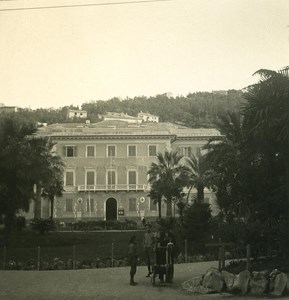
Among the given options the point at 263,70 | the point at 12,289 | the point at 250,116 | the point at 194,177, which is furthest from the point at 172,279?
the point at 194,177

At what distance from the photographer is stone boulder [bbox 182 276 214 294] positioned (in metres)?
8.68

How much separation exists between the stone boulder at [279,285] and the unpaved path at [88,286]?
0.64 m

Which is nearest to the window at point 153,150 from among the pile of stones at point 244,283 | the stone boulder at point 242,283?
the pile of stones at point 244,283

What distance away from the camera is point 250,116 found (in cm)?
1096

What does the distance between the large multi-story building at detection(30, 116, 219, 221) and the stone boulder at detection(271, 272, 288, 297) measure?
28.4 metres

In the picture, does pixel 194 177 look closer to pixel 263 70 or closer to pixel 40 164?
pixel 40 164

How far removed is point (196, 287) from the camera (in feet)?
29.2

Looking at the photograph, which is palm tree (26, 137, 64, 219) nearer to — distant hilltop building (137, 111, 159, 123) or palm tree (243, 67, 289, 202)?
distant hilltop building (137, 111, 159, 123)

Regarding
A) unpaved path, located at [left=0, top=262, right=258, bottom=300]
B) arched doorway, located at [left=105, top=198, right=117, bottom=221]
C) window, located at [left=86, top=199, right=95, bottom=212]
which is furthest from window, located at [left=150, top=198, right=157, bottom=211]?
unpaved path, located at [left=0, top=262, right=258, bottom=300]

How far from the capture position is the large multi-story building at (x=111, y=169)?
37.2 m

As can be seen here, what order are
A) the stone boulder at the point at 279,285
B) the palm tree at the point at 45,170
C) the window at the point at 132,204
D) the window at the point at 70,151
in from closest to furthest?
the stone boulder at the point at 279,285
the palm tree at the point at 45,170
the window at the point at 70,151
the window at the point at 132,204

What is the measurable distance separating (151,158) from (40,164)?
58.3 feet

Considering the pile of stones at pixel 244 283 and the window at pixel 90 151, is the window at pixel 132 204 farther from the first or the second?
the pile of stones at pixel 244 283

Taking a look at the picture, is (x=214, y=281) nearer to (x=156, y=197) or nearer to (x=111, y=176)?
(x=156, y=197)
